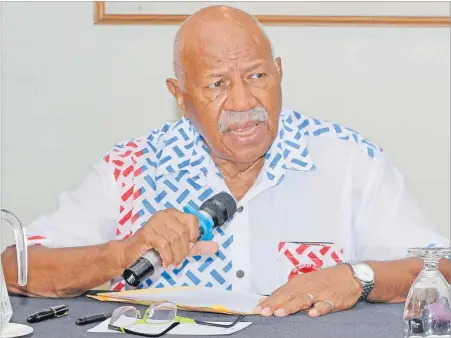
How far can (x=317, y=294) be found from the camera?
233 cm

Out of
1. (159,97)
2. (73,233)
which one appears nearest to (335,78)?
(159,97)

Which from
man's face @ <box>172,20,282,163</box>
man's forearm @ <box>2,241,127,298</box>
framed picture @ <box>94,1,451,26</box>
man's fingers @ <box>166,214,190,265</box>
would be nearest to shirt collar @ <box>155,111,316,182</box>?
man's face @ <box>172,20,282,163</box>

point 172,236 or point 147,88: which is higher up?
point 147,88

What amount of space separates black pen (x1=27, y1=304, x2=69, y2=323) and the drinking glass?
848 mm

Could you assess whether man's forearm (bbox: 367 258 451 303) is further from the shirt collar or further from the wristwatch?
the shirt collar

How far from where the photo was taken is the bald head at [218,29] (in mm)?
2797

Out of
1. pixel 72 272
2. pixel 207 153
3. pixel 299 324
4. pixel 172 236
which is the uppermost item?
pixel 207 153

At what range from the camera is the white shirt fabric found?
2.90 m

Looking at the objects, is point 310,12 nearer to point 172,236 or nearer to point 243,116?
point 243,116

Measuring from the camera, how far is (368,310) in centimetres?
236

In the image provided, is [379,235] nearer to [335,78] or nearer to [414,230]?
[414,230]

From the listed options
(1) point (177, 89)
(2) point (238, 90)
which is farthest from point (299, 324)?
(1) point (177, 89)

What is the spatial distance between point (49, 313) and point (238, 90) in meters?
0.89

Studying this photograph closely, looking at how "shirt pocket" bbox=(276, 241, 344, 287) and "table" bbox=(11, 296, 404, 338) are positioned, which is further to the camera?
"shirt pocket" bbox=(276, 241, 344, 287)
